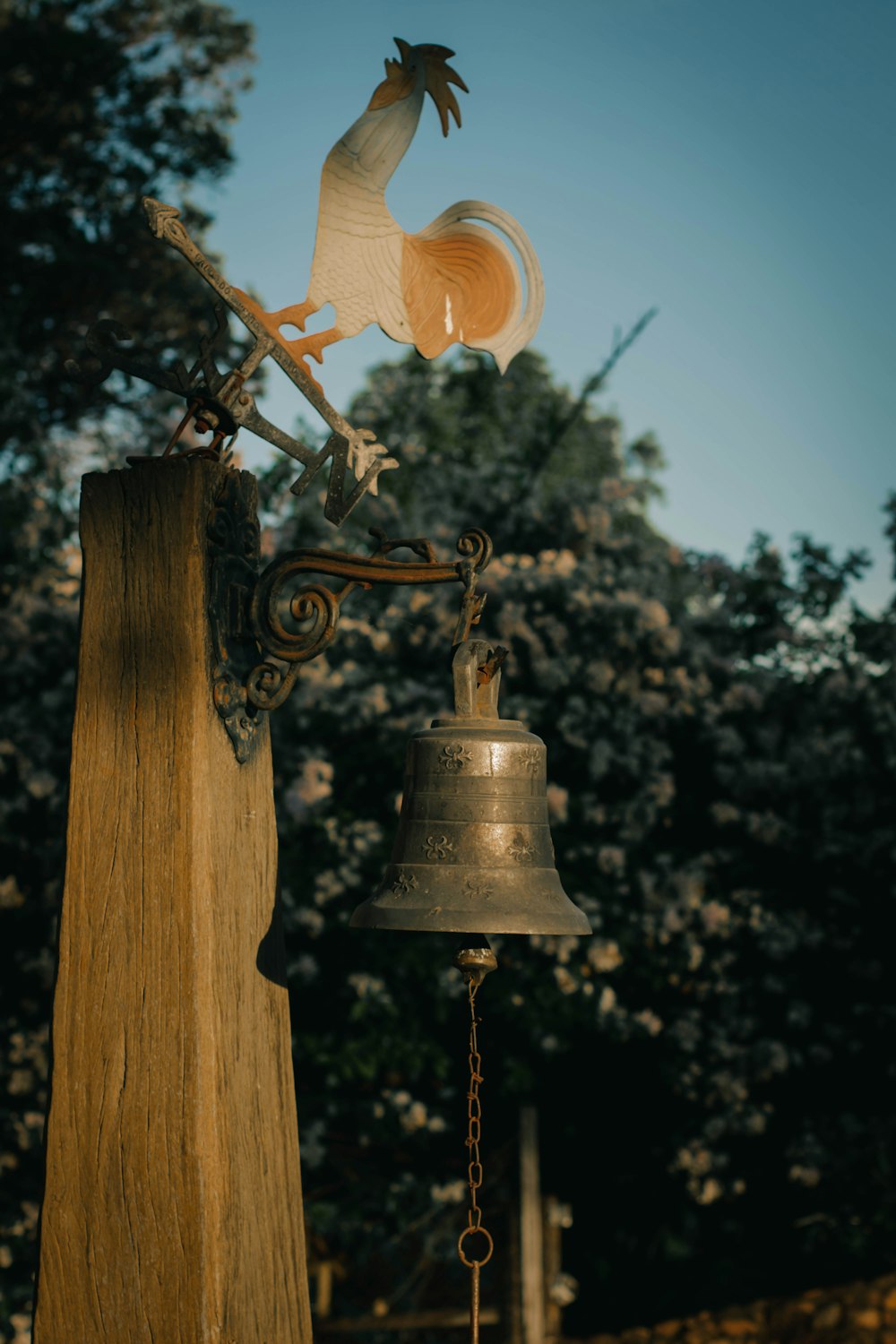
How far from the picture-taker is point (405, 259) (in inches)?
99.0

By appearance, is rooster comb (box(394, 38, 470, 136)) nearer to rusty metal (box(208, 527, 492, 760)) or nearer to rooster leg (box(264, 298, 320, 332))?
rooster leg (box(264, 298, 320, 332))

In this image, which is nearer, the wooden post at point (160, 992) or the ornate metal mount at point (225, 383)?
the wooden post at point (160, 992)

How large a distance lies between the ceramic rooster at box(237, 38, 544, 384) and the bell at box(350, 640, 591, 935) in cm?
71

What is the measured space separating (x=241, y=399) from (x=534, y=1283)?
15.2ft

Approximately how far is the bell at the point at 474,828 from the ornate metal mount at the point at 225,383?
462mm

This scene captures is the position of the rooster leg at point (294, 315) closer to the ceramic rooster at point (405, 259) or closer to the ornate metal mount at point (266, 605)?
the ceramic rooster at point (405, 259)

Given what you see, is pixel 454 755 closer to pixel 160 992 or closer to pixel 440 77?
pixel 160 992

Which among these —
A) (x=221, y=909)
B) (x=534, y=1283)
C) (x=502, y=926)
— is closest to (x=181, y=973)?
(x=221, y=909)

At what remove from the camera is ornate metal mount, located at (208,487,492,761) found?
2.24 metres

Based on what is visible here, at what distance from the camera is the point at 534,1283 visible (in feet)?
18.1

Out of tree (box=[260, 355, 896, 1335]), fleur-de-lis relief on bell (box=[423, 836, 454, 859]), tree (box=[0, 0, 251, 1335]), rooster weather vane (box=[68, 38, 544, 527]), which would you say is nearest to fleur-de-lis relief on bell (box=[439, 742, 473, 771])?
fleur-de-lis relief on bell (box=[423, 836, 454, 859])

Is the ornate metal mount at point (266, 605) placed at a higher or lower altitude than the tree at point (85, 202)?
lower

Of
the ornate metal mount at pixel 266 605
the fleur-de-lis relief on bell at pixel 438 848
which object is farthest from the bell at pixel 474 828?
the ornate metal mount at pixel 266 605

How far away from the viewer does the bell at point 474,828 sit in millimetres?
2250
